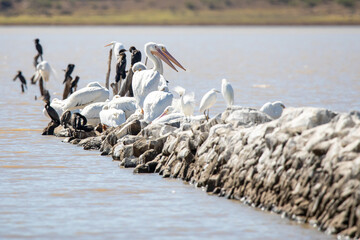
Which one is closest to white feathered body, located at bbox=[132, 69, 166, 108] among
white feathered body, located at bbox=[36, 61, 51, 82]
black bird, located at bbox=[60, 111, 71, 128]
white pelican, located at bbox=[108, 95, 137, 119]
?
white pelican, located at bbox=[108, 95, 137, 119]

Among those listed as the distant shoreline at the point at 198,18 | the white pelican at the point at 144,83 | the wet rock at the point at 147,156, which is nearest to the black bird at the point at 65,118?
the white pelican at the point at 144,83

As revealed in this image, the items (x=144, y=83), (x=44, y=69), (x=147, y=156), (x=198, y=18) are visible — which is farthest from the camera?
(x=198, y=18)

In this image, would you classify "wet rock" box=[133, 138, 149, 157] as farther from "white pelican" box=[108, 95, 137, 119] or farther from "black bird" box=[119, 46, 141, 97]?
"black bird" box=[119, 46, 141, 97]

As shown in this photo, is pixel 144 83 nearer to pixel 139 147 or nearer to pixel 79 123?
pixel 79 123

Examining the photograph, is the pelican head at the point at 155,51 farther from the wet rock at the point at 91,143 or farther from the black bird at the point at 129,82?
the wet rock at the point at 91,143

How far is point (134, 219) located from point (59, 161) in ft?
11.9

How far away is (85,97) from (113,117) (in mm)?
1713

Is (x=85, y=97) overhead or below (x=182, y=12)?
below

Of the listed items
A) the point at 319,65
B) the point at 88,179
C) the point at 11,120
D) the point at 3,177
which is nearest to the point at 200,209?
the point at 88,179

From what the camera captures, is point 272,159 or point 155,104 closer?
point 272,159

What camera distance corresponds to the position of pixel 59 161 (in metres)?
11.6

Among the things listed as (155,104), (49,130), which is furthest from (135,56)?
(155,104)

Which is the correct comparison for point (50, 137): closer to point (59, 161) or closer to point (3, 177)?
point (59, 161)

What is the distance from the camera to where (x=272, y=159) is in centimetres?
851
